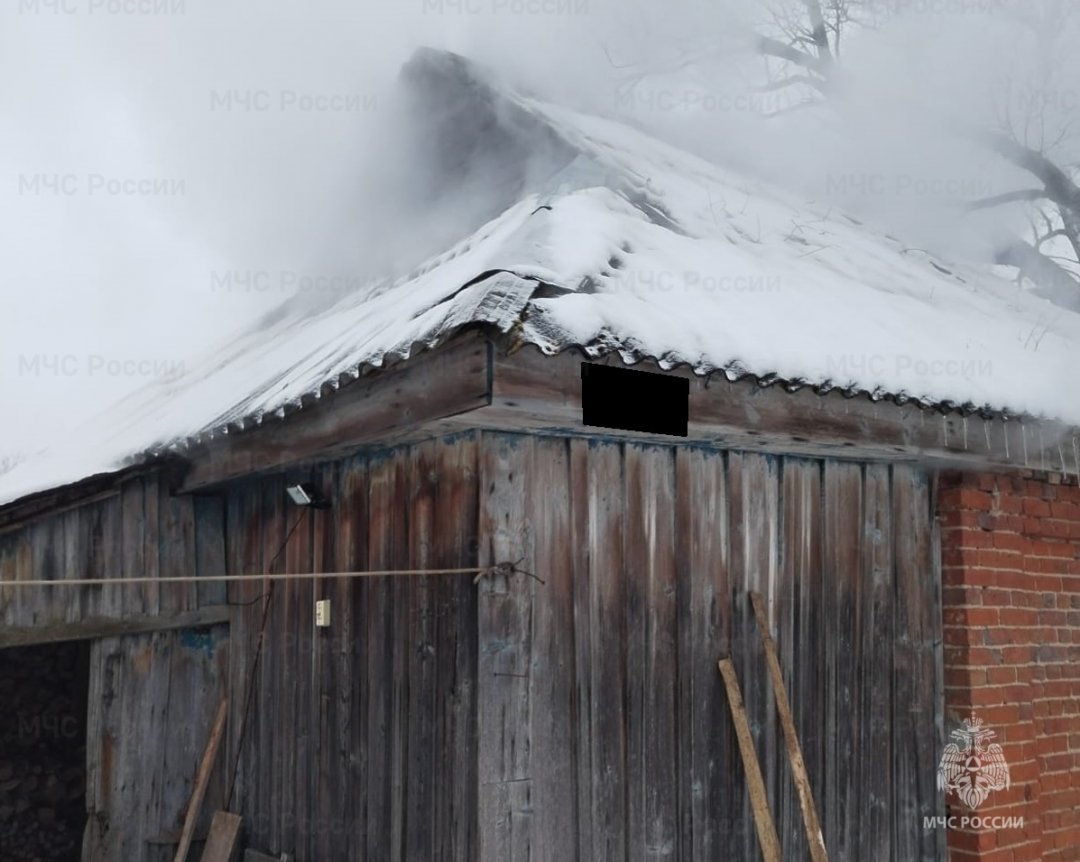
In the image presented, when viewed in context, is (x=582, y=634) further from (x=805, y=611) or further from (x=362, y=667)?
(x=805, y=611)

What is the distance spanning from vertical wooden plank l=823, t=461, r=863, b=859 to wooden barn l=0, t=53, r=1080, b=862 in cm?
2

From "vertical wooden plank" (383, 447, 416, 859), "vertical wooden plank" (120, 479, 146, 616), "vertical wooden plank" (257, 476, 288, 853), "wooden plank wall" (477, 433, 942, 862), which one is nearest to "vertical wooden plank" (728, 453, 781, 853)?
"wooden plank wall" (477, 433, 942, 862)

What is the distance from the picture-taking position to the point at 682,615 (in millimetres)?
4391

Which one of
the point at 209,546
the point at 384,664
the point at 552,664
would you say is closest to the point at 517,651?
the point at 552,664

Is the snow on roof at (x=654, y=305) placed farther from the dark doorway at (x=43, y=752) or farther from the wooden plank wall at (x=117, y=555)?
the dark doorway at (x=43, y=752)

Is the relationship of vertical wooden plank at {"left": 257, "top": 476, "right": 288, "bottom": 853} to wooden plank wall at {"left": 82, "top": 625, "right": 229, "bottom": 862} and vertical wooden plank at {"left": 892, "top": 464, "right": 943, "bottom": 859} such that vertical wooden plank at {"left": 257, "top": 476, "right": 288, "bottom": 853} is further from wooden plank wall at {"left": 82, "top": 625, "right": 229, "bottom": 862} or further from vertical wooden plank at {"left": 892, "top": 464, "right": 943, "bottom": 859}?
vertical wooden plank at {"left": 892, "top": 464, "right": 943, "bottom": 859}

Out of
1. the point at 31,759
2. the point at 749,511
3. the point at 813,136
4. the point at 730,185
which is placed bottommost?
the point at 31,759

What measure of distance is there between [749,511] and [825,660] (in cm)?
82

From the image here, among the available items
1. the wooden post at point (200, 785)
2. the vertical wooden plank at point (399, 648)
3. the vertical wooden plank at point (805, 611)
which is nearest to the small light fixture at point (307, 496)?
the vertical wooden plank at point (399, 648)

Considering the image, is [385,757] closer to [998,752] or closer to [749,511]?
[749,511]

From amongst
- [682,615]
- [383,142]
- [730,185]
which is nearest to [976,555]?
[682,615]

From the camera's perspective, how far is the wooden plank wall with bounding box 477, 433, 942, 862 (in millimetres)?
3916

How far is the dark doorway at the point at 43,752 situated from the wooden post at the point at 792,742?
4.22 metres

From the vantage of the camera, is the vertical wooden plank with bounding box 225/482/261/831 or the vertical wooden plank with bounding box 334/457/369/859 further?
the vertical wooden plank with bounding box 225/482/261/831
